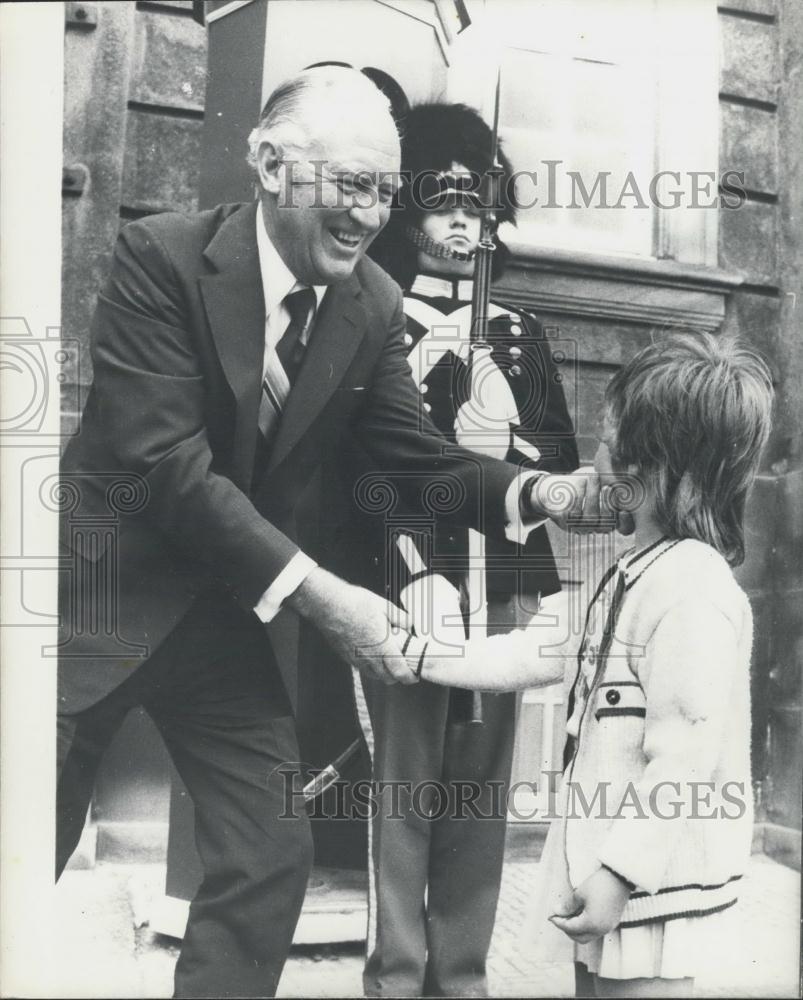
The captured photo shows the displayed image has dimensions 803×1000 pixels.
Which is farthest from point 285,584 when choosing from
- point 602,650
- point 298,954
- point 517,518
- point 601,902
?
point 601,902

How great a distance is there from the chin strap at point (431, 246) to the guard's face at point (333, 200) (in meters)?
0.10

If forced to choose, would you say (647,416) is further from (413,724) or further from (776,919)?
(776,919)

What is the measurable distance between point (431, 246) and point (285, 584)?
1.07 metres

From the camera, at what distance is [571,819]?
290cm

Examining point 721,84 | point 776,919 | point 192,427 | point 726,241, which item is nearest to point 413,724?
point 192,427

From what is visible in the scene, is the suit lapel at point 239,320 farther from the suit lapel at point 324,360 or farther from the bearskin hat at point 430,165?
the bearskin hat at point 430,165

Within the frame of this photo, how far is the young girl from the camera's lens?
2709 millimetres

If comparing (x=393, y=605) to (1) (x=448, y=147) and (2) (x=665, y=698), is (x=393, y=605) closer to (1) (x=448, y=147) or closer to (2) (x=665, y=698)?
(2) (x=665, y=698)

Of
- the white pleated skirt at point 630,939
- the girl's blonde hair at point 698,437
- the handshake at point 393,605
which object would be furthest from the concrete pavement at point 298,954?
the girl's blonde hair at point 698,437

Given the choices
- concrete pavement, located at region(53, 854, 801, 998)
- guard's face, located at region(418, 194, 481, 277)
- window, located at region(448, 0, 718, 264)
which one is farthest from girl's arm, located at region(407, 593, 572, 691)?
window, located at region(448, 0, 718, 264)

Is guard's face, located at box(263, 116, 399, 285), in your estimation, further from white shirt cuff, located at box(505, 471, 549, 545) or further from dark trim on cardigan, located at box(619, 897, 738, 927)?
dark trim on cardigan, located at box(619, 897, 738, 927)

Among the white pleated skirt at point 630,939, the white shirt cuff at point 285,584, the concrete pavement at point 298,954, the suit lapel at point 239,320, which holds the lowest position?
the concrete pavement at point 298,954

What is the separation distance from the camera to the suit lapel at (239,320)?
3170 mm

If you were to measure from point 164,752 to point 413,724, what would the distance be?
702mm
